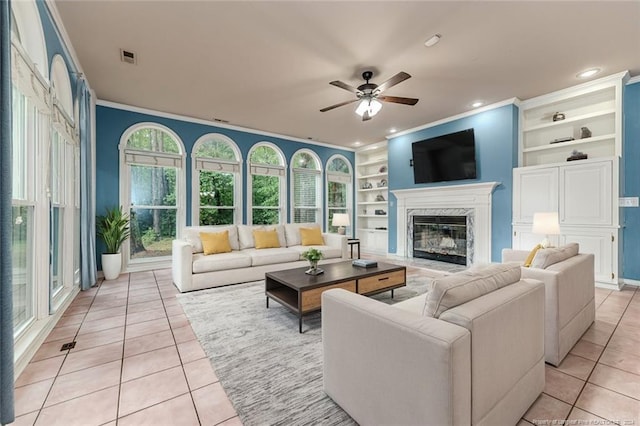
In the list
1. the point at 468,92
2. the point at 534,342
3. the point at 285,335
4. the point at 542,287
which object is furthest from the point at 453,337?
the point at 468,92

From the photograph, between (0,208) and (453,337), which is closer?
(453,337)

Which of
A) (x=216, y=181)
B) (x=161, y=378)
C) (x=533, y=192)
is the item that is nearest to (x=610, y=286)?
(x=533, y=192)

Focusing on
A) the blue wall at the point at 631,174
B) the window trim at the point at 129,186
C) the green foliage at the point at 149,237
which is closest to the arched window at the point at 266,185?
the window trim at the point at 129,186

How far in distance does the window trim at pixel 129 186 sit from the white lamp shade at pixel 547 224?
563cm

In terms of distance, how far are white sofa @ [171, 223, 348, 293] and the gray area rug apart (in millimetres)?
379

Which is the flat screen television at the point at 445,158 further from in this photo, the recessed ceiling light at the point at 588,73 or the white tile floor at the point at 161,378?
the white tile floor at the point at 161,378

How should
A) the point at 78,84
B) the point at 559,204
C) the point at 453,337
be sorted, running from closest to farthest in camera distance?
1. the point at 453,337
2. the point at 78,84
3. the point at 559,204

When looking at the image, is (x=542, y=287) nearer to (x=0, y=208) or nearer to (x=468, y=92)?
(x=0, y=208)

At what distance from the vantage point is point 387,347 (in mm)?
1204

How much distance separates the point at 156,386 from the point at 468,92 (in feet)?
16.8

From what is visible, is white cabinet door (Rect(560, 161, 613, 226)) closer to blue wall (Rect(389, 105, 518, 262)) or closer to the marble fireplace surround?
blue wall (Rect(389, 105, 518, 262))

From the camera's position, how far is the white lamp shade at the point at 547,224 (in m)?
3.14

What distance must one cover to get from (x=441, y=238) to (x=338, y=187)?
3.18 metres

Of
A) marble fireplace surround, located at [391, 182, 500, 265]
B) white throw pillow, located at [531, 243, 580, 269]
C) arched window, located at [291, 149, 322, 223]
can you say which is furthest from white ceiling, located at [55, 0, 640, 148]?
arched window, located at [291, 149, 322, 223]
